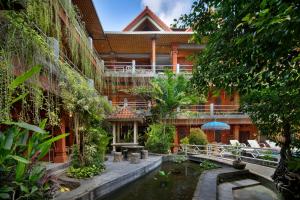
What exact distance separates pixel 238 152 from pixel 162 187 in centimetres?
516

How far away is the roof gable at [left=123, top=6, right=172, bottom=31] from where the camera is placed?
2152cm

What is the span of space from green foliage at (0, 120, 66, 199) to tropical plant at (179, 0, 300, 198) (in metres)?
2.90

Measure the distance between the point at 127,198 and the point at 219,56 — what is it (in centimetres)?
481

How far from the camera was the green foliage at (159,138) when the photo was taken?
16.8 m

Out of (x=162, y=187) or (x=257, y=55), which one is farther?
(x=162, y=187)

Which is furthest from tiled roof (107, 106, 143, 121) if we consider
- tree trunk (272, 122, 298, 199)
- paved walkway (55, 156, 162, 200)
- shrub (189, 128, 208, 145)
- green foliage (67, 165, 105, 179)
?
tree trunk (272, 122, 298, 199)

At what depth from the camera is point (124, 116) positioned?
17406mm

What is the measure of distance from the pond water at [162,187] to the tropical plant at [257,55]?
2.78 meters

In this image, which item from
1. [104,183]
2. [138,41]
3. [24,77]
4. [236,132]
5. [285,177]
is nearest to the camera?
[24,77]

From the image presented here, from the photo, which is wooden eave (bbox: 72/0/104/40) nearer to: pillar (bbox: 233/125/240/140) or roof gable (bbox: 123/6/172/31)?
roof gable (bbox: 123/6/172/31)

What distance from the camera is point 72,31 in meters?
8.16

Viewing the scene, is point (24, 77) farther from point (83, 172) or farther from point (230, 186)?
point (230, 186)

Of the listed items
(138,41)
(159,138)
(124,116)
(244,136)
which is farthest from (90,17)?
(244,136)

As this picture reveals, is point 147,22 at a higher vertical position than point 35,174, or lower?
higher
